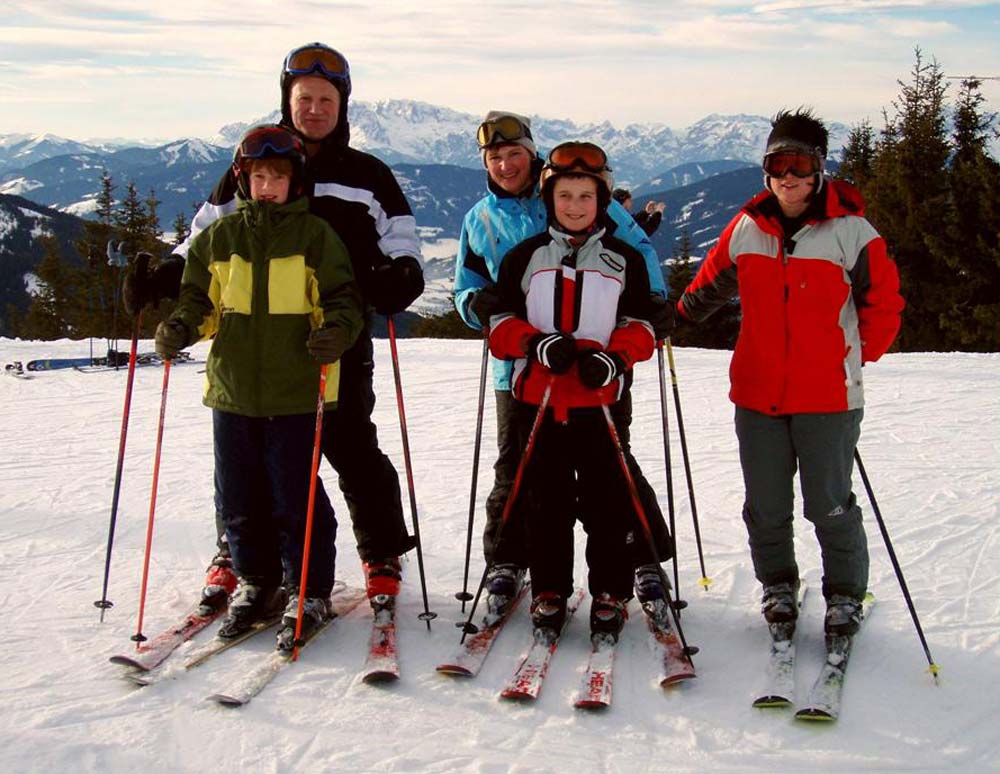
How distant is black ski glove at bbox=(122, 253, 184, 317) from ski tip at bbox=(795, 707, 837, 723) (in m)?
2.75

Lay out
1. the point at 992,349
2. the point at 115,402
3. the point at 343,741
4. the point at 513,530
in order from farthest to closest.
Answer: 1. the point at 992,349
2. the point at 115,402
3. the point at 513,530
4. the point at 343,741

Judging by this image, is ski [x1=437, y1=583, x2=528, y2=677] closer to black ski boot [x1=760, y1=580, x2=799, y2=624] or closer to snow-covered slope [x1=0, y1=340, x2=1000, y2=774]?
snow-covered slope [x1=0, y1=340, x2=1000, y2=774]

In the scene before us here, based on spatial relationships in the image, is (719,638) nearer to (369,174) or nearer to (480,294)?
(480,294)

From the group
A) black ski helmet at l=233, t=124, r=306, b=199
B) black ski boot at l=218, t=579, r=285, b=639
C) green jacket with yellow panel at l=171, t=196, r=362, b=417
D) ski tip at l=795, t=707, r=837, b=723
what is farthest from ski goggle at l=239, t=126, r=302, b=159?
ski tip at l=795, t=707, r=837, b=723

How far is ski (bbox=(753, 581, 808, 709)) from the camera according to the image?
2.92 m

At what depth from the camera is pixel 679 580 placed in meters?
4.16

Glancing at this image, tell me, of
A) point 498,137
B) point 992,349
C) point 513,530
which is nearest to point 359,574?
point 513,530

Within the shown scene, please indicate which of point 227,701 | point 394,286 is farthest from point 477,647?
point 394,286

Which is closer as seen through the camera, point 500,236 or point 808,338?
point 808,338

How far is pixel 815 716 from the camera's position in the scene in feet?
9.24

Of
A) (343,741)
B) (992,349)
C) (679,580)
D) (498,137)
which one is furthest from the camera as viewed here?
(992,349)

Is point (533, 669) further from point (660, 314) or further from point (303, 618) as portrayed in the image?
point (660, 314)

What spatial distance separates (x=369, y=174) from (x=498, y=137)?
550mm

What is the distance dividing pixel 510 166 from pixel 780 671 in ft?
7.07
